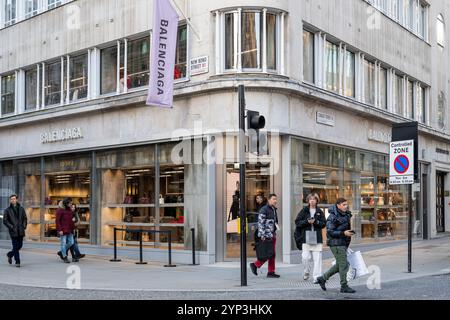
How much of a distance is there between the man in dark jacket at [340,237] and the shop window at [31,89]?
1578 cm

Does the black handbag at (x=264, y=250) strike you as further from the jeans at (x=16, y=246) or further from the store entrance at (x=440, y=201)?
the store entrance at (x=440, y=201)

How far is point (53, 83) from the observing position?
23922 millimetres

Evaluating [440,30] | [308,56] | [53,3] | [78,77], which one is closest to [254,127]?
[308,56]

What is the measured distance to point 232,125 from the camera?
17.5m

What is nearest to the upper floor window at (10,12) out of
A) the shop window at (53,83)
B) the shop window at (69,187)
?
the shop window at (53,83)

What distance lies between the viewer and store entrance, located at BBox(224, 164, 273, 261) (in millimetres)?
17797

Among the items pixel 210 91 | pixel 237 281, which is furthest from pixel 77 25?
pixel 237 281

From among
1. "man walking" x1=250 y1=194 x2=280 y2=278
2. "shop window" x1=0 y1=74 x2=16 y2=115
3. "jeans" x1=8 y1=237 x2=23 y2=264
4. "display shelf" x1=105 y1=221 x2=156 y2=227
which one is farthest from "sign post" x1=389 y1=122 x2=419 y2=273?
"shop window" x1=0 y1=74 x2=16 y2=115

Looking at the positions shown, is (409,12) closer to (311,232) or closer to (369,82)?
(369,82)

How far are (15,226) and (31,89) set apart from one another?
30.4 ft

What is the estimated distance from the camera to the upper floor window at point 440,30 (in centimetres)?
3022

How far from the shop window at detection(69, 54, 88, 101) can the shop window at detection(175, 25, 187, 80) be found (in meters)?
4.69
